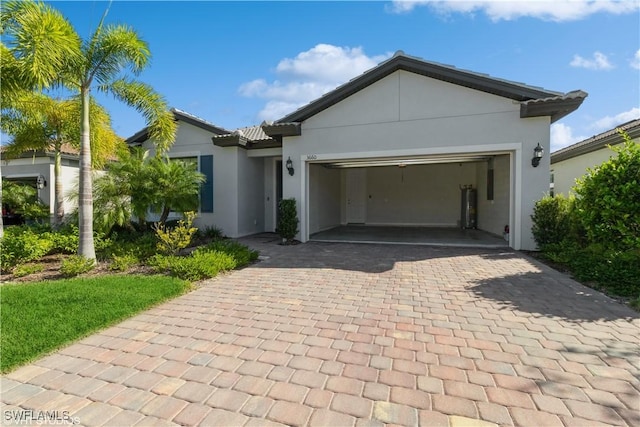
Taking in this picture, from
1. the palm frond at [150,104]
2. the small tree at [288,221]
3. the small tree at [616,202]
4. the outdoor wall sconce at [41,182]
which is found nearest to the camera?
the small tree at [616,202]

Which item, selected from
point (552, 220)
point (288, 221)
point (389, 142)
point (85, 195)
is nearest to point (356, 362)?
point (85, 195)

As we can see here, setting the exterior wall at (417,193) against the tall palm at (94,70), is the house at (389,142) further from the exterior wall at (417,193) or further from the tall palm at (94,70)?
the tall palm at (94,70)

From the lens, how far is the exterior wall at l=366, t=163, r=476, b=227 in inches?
667

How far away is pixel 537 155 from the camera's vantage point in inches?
344

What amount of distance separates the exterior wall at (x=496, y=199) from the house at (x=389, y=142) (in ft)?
0.13

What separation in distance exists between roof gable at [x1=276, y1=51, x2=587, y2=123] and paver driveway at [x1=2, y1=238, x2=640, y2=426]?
5.43 meters

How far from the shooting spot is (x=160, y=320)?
14.4 ft

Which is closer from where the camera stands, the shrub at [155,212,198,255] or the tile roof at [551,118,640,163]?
the shrub at [155,212,198,255]

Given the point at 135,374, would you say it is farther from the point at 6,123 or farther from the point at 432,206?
the point at 432,206

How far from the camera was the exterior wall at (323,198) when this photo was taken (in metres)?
12.9

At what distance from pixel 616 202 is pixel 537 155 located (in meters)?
3.46

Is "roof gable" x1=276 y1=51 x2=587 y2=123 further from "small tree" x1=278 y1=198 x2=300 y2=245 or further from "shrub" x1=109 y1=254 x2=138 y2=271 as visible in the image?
"shrub" x1=109 y1=254 x2=138 y2=271

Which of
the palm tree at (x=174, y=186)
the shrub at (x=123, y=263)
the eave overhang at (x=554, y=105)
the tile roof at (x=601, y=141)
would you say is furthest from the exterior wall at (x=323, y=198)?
the tile roof at (x=601, y=141)

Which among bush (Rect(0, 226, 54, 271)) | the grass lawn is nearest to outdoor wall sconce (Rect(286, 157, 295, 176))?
the grass lawn
